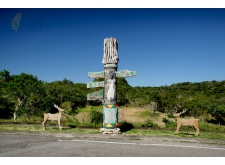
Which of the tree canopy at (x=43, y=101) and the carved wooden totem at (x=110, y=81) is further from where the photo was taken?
the tree canopy at (x=43, y=101)

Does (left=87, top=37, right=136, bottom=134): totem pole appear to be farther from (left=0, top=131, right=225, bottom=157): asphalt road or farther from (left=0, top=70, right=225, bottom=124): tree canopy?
(left=0, top=70, right=225, bottom=124): tree canopy

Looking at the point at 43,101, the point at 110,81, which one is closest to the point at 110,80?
the point at 110,81

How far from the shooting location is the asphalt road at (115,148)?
497cm

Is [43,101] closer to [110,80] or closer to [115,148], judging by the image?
[110,80]

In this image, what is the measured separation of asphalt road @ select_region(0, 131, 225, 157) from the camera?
16.3ft

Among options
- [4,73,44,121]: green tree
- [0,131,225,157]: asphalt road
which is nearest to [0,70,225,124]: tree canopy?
[4,73,44,121]: green tree

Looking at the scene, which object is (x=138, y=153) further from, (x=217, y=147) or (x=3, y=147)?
(x=3, y=147)

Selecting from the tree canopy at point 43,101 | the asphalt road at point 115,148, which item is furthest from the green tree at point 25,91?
the asphalt road at point 115,148

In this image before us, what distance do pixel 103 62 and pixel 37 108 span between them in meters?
5.67

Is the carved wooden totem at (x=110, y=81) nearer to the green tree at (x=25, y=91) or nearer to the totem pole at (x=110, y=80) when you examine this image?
the totem pole at (x=110, y=80)

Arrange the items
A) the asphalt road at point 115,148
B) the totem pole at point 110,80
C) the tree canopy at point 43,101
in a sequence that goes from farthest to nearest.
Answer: the tree canopy at point 43,101 < the totem pole at point 110,80 < the asphalt road at point 115,148

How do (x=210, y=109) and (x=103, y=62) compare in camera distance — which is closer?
(x=103, y=62)

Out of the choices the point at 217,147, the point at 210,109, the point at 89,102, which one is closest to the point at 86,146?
the point at 217,147

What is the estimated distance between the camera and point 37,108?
11.8 m
